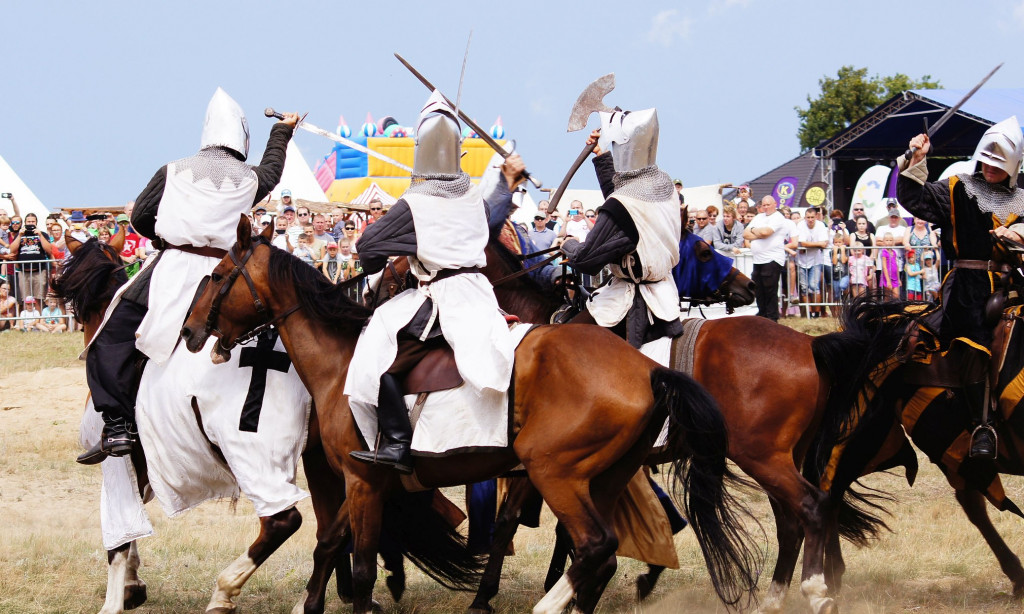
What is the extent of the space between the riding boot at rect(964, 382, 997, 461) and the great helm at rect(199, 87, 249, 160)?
424 cm

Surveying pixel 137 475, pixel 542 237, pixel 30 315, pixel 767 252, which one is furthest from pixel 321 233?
pixel 137 475

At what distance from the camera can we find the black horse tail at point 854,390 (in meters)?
6.14

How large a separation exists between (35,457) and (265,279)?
219 inches

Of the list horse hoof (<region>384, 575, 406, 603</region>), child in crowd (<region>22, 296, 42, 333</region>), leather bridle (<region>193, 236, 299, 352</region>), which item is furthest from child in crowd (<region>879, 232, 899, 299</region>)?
child in crowd (<region>22, 296, 42, 333</region>)

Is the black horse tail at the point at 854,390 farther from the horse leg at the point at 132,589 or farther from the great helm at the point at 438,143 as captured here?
the horse leg at the point at 132,589

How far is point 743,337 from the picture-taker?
6129 mm

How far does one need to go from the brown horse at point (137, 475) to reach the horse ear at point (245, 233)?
0.88m

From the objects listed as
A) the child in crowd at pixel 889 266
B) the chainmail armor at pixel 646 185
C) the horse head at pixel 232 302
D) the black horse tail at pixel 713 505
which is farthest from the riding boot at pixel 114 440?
the child in crowd at pixel 889 266

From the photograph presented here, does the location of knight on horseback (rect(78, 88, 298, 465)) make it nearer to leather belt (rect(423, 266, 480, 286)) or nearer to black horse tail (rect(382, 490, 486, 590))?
leather belt (rect(423, 266, 480, 286))

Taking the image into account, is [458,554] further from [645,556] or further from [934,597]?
[934,597]

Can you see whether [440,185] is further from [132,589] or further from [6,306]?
[6,306]

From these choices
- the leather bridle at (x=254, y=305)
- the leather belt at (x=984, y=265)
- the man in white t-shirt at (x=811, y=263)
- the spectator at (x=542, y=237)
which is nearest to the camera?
the leather bridle at (x=254, y=305)

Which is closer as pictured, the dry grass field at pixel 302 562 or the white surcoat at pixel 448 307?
the white surcoat at pixel 448 307

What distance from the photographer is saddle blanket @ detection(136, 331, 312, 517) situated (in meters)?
5.88
